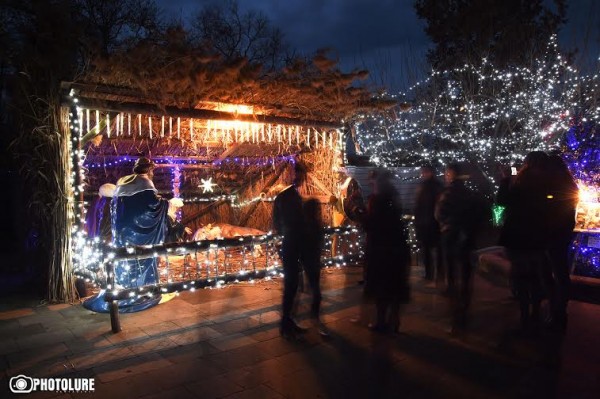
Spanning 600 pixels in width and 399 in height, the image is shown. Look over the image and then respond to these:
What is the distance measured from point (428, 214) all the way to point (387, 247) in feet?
6.47

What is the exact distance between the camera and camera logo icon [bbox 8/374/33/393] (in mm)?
3803

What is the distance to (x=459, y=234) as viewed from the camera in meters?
5.22

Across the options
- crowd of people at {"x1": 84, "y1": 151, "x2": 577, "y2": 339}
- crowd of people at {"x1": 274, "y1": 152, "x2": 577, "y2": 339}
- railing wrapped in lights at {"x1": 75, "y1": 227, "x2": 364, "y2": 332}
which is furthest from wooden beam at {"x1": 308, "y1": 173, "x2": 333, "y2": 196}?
crowd of people at {"x1": 274, "y1": 152, "x2": 577, "y2": 339}

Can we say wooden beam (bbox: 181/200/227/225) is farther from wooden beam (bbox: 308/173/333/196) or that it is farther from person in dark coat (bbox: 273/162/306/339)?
person in dark coat (bbox: 273/162/306/339)

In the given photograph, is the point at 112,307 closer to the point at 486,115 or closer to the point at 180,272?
the point at 180,272

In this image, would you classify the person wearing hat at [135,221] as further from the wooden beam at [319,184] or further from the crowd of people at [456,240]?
the wooden beam at [319,184]

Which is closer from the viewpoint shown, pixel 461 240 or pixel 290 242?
pixel 290 242

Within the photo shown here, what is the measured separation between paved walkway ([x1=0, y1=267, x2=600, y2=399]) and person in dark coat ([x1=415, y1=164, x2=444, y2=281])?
80 cm

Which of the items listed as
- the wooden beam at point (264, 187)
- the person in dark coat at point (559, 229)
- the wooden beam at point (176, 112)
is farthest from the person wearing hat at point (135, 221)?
the wooden beam at point (264, 187)

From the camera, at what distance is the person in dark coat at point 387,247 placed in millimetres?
4652

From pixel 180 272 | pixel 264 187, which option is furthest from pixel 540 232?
pixel 264 187

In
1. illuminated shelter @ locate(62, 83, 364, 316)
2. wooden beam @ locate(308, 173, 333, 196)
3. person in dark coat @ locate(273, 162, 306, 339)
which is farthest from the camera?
wooden beam @ locate(308, 173, 333, 196)

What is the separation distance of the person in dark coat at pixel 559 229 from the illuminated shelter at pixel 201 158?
11.4 ft

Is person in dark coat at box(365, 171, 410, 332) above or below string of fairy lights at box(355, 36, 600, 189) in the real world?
below
